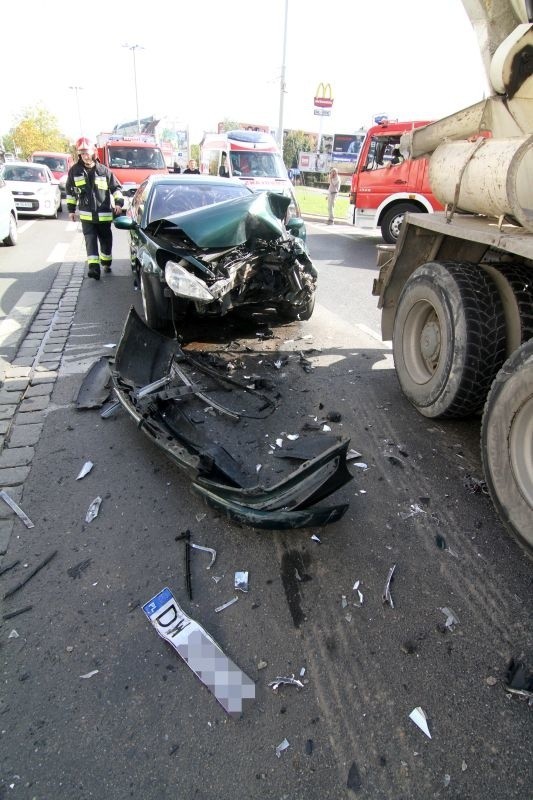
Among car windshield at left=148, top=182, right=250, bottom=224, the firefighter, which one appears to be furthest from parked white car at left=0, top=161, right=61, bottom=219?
car windshield at left=148, top=182, right=250, bottom=224

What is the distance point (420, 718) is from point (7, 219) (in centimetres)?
1168

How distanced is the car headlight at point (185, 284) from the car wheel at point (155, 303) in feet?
1.27

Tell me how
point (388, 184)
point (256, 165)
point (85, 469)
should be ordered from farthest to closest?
point (256, 165)
point (388, 184)
point (85, 469)

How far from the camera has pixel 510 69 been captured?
316 cm

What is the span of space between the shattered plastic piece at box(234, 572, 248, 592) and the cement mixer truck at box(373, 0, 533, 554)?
141cm

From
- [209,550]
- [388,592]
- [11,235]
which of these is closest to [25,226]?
[11,235]

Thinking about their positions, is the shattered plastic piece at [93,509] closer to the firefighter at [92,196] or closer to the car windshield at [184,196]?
the car windshield at [184,196]

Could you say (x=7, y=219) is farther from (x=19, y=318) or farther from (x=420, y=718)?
(x=420, y=718)

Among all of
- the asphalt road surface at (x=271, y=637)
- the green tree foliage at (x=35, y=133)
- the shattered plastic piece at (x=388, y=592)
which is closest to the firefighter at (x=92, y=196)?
the asphalt road surface at (x=271, y=637)

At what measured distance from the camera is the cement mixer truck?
100 inches

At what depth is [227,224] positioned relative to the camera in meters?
4.95

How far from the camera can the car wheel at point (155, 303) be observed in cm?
499

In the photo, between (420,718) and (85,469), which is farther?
(85,469)

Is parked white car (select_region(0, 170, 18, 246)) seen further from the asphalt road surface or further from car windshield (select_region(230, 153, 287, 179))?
the asphalt road surface
